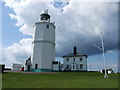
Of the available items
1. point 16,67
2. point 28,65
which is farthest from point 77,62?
point 16,67

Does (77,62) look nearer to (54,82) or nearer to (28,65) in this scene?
(28,65)

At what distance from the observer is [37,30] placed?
140ft

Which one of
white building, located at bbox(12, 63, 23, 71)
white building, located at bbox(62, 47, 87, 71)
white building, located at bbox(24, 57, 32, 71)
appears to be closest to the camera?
white building, located at bbox(24, 57, 32, 71)

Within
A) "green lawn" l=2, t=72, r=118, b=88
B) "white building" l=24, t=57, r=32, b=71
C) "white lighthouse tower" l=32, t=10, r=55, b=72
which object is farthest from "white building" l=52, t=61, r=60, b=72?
"green lawn" l=2, t=72, r=118, b=88

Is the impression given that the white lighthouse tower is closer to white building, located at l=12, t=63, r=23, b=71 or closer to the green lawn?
white building, located at l=12, t=63, r=23, b=71

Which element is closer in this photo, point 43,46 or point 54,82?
point 54,82

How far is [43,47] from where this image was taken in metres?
41.0

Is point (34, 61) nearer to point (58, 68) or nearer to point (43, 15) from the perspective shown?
point (58, 68)

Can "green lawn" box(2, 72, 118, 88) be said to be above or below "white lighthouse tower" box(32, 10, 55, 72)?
below

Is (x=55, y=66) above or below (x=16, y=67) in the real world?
above

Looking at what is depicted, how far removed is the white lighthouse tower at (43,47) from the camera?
4078 centimetres

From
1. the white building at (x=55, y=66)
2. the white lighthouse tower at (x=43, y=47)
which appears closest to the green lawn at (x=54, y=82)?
the white lighthouse tower at (x=43, y=47)

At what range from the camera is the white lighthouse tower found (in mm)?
40781

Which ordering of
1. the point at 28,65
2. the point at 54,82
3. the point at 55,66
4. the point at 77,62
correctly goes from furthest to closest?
the point at 77,62 < the point at 55,66 < the point at 28,65 < the point at 54,82
